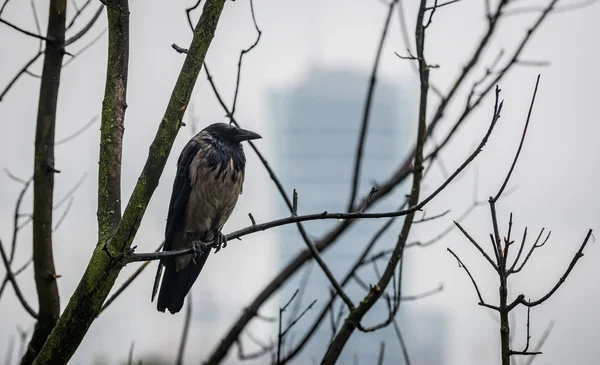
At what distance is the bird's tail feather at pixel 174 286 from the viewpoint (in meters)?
4.43

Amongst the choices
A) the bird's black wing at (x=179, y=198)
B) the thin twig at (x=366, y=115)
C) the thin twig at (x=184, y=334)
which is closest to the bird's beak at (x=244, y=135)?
the bird's black wing at (x=179, y=198)

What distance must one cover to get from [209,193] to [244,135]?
20.2 inches

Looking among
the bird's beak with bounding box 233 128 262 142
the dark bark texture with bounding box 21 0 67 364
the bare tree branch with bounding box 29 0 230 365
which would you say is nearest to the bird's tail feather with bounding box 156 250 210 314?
the bird's beak with bounding box 233 128 262 142

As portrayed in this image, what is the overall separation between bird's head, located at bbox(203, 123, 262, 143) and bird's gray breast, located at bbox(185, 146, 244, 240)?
22cm

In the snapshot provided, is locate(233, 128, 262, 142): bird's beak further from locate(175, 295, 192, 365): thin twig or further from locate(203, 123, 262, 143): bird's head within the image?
locate(175, 295, 192, 365): thin twig

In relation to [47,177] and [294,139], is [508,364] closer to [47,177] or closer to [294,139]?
[47,177]

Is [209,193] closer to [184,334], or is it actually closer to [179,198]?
[179,198]

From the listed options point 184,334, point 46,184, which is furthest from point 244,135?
point 46,184

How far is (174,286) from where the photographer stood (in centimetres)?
447

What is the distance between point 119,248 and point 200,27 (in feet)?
2.65

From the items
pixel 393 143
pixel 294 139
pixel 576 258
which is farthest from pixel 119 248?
pixel 294 139

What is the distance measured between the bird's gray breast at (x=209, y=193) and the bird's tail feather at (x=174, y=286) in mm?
233

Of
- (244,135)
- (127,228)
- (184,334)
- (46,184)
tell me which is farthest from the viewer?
(244,135)

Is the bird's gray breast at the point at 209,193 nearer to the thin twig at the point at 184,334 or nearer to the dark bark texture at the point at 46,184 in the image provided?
the thin twig at the point at 184,334
